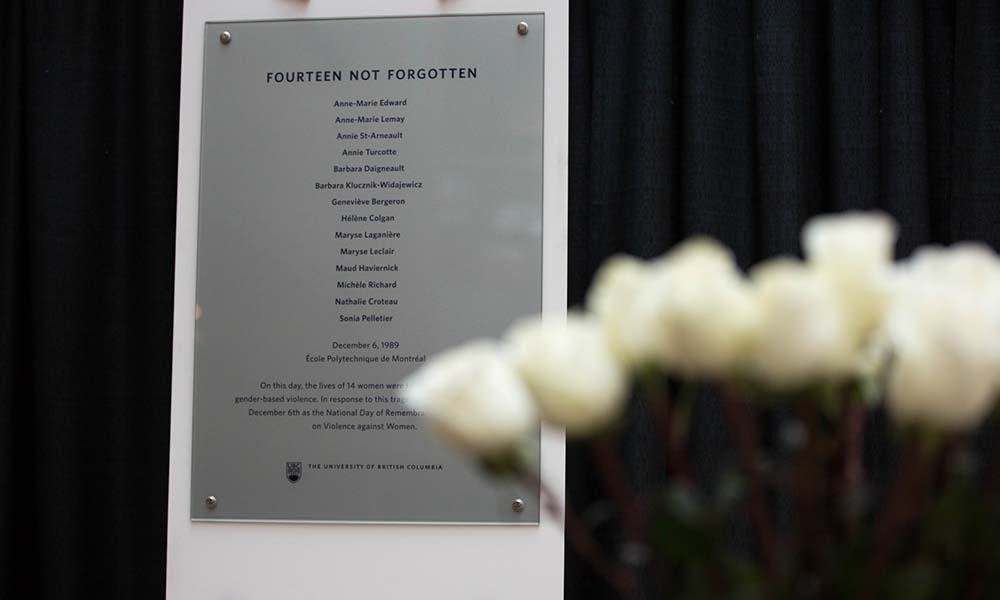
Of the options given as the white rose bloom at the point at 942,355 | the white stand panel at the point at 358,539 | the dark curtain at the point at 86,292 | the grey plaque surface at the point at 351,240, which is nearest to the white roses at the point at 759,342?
the white rose bloom at the point at 942,355

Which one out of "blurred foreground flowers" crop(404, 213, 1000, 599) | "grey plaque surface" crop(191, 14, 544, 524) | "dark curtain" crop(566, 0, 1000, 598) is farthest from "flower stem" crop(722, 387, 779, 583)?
"dark curtain" crop(566, 0, 1000, 598)

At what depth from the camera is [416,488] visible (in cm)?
162

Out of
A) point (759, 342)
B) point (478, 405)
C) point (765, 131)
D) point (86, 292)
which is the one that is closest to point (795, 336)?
point (759, 342)

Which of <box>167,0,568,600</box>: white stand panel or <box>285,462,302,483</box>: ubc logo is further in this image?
<box>285,462,302,483</box>: ubc logo

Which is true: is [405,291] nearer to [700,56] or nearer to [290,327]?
[290,327]

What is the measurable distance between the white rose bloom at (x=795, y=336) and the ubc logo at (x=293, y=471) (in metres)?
1.25

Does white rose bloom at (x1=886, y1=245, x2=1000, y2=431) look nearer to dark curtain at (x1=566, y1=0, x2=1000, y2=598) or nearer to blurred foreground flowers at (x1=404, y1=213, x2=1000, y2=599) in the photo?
blurred foreground flowers at (x1=404, y1=213, x2=1000, y2=599)

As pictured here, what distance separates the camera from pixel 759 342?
1.48ft

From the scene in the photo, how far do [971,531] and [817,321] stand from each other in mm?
102

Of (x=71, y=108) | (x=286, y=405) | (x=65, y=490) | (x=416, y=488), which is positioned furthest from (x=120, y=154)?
(x=416, y=488)

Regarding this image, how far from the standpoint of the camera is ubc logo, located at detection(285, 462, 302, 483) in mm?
1637

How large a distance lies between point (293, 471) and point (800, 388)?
127 cm

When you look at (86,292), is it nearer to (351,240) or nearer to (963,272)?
(351,240)

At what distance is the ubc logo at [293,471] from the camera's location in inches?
64.4
